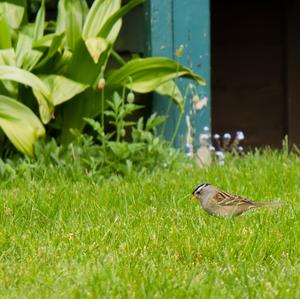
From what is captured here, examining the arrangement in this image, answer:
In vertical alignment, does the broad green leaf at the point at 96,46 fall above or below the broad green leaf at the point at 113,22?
below

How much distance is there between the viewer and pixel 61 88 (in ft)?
21.2

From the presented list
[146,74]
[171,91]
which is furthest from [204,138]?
[146,74]

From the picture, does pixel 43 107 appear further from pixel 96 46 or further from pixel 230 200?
pixel 230 200

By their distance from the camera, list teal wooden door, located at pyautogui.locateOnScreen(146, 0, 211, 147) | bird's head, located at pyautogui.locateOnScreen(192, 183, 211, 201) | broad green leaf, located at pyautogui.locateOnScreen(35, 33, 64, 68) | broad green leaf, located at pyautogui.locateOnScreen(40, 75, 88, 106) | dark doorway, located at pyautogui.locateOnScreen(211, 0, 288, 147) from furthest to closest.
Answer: dark doorway, located at pyautogui.locateOnScreen(211, 0, 288, 147) → teal wooden door, located at pyautogui.locateOnScreen(146, 0, 211, 147) → broad green leaf, located at pyautogui.locateOnScreen(40, 75, 88, 106) → broad green leaf, located at pyautogui.locateOnScreen(35, 33, 64, 68) → bird's head, located at pyautogui.locateOnScreen(192, 183, 211, 201)

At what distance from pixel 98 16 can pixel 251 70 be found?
2.78 metres

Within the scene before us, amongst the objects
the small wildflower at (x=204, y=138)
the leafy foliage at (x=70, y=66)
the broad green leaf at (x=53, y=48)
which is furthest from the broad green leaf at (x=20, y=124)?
the small wildflower at (x=204, y=138)

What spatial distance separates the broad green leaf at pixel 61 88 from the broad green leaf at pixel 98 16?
0.38 metres

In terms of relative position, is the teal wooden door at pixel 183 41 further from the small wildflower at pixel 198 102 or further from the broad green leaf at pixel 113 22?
the broad green leaf at pixel 113 22

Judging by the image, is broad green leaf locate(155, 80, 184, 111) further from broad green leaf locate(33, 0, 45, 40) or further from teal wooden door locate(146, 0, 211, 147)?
broad green leaf locate(33, 0, 45, 40)

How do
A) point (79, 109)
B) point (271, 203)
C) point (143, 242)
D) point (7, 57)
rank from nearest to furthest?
point (143, 242)
point (271, 203)
point (7, 57)
point (79, 109)

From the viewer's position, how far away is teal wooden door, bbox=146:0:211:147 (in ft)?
23.1

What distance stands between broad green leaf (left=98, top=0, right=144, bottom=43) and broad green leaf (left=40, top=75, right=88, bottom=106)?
0.39 meters

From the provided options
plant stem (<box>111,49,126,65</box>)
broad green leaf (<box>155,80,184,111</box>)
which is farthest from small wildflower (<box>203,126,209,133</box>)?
plant stem (<box>111,49,126,65</box>)

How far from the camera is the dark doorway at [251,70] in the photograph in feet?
30.0
